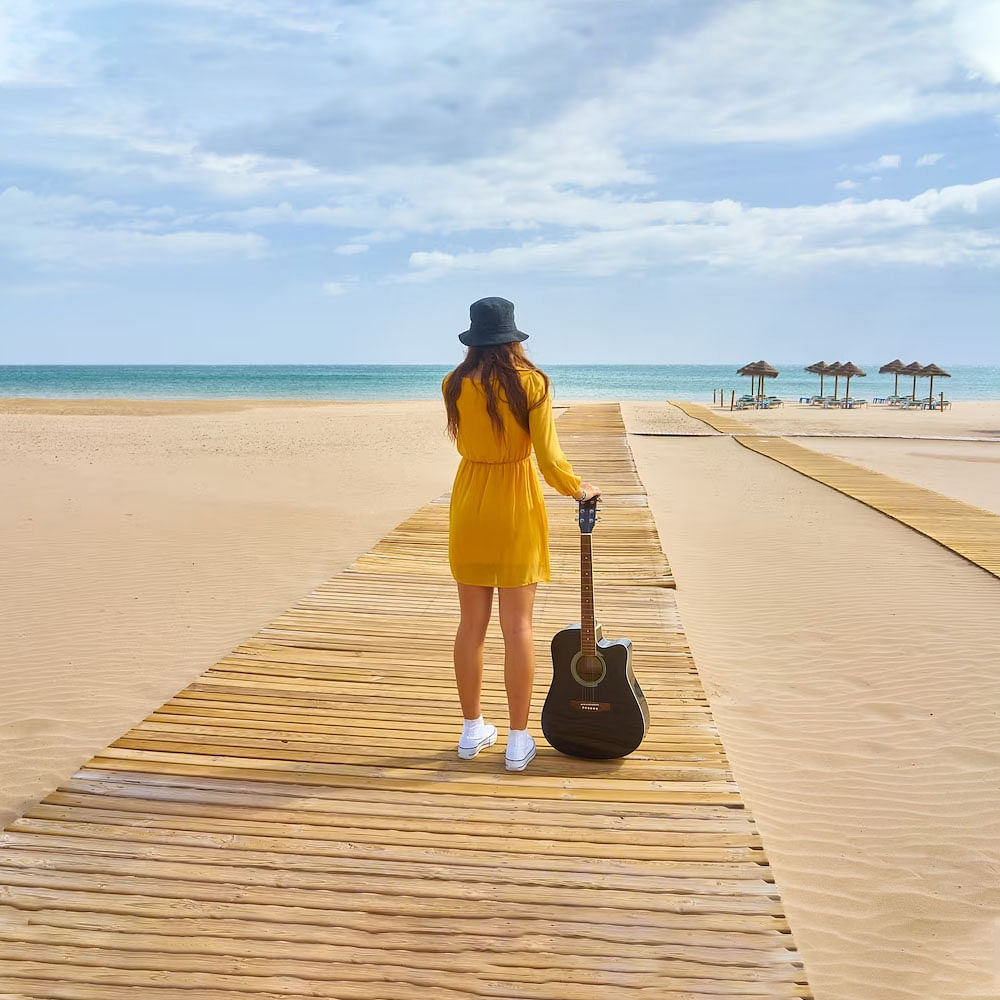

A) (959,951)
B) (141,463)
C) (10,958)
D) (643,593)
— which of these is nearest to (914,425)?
(141,463)

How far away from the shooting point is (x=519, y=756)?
3.44 meters

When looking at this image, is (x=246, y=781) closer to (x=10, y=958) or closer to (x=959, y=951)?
(x=10, y=958)

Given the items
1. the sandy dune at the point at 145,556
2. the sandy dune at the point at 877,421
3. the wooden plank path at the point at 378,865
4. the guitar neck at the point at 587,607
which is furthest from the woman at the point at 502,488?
the sandy dune at the point at 877,421

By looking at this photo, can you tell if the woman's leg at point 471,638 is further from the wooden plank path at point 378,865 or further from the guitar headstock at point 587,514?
the guitar headstock at point 587,514

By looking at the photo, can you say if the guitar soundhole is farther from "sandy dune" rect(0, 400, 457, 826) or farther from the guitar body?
"sandy dune" rect(0, 400, 457, 826)

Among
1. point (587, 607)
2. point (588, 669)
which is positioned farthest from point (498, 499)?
point (588, 669)

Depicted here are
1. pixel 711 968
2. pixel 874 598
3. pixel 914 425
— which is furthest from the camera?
pixel 914 425

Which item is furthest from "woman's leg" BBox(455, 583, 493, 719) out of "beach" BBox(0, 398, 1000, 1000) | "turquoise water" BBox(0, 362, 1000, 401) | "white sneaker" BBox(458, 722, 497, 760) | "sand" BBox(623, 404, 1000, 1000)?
"turquoise water" BBox(0, 362, 1000, 401)

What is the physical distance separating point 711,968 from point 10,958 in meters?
1.88

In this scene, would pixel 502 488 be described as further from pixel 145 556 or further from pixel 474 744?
pixel 145 556

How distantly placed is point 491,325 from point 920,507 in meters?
9.53

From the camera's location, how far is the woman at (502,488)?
3127mm

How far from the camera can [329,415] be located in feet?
114

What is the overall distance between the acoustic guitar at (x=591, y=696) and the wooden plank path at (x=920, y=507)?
560 centimetres
